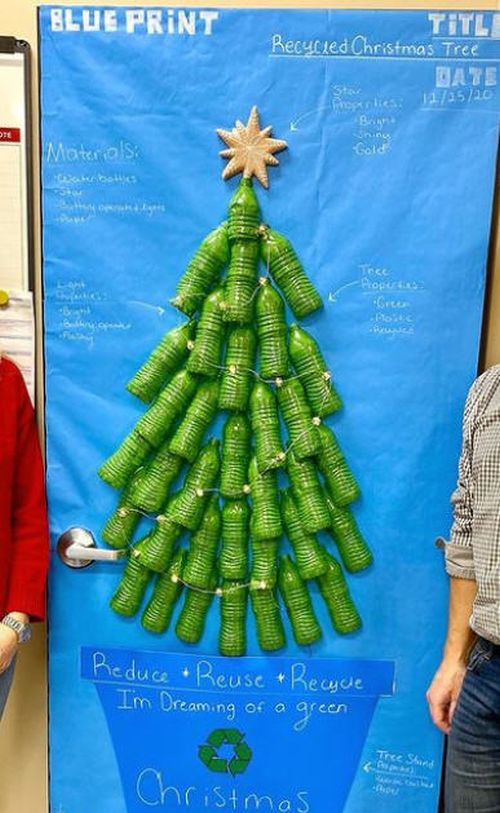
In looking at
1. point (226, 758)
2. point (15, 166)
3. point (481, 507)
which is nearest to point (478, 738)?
point (481, 507)

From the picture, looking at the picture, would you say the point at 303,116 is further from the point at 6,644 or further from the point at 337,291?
the point at 6,644

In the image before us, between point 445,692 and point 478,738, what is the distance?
12cm

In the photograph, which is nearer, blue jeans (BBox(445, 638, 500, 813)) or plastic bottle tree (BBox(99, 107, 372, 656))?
blue jeans (BBox(445, 638, 500, 813))

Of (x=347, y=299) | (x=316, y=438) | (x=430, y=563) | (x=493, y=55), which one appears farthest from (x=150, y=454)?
(x=493, y=55)

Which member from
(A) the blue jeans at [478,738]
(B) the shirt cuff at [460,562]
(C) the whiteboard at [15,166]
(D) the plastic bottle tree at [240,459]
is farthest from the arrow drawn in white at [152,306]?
(A) the blue jeans at [478,738]

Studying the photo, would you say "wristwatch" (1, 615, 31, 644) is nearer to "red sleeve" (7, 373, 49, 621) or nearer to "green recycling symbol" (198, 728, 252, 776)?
"red sleeve" (7, 373, 49, 621)

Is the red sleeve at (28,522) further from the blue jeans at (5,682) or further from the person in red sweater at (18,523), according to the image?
the blue jeans at (5,682)

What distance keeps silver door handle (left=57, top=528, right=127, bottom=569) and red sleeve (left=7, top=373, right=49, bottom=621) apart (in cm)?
7

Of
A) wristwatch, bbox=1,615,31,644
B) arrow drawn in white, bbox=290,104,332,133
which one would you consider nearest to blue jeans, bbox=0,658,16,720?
wristwatch, bbox=1,615,31,644

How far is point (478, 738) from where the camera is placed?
3.95ft

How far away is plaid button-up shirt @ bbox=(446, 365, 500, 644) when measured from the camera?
115 centimetres

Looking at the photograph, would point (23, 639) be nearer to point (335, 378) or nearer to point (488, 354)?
point (335, 378)

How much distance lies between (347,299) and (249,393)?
28cm

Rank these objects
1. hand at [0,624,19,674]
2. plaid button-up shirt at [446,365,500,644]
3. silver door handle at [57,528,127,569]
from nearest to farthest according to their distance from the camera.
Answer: plaid button-up shirt at [446,365,500,644]
hand at [0,624,19,674]
silver door handle at [57,528,127,569]
